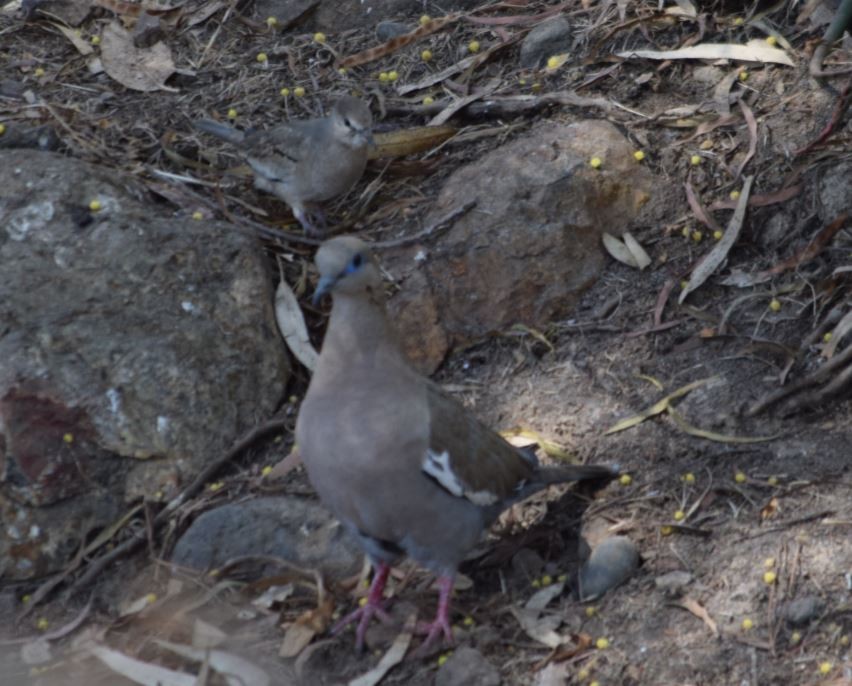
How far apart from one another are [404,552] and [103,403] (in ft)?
5.20

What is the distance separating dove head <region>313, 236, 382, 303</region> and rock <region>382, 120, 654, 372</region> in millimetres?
1443

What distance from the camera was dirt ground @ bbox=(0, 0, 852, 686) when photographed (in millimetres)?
4430

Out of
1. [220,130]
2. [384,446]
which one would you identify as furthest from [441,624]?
[220,130]

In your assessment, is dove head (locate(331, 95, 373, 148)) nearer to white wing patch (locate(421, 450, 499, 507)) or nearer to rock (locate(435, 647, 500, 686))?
white wing patch (locate(421, 450, 499, 507))

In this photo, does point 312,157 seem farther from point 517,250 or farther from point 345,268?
point 345,268

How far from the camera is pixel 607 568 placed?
4613 millimetres

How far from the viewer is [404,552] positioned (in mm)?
4691

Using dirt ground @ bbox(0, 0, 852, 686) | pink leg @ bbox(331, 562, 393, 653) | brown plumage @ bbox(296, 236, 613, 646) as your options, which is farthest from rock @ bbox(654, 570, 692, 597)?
pink leg @ bbox(331, 562, 393, 653)

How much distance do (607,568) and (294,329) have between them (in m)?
2.03

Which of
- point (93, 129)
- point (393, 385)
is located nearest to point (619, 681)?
point (393, 385)

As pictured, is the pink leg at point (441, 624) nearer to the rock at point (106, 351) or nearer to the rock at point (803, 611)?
the rock at point (803, 611)

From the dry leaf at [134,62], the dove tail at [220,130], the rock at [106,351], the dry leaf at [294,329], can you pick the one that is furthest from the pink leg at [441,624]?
the dry leaf at [134,62]

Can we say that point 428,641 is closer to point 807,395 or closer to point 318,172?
point 807,395

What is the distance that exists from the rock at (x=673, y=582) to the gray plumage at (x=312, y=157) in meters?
2.68
